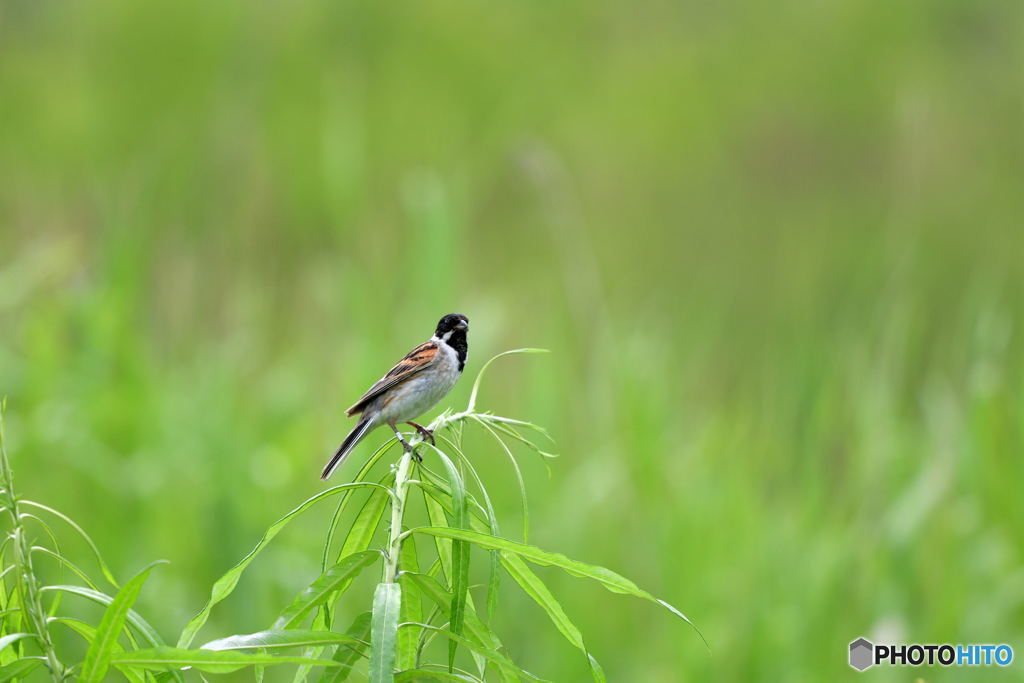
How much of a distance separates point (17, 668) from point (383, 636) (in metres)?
0.44

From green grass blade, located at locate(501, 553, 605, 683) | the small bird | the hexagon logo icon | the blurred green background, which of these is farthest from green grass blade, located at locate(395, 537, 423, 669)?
the hexagon logo icon

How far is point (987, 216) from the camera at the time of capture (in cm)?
1212

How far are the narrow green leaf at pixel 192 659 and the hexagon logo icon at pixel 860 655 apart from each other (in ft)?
11.9

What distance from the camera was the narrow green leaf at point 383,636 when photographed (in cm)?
129

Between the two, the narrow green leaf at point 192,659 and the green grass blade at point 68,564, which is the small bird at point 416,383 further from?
the narrow green leaf at point 192,659

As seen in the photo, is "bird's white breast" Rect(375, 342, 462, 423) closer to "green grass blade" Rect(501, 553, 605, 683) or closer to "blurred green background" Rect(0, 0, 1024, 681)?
"blurred green background" Rect(0, 0, 1024, 681)

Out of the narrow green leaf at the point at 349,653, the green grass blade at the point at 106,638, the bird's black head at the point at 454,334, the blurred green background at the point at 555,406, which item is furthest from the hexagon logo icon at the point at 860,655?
the green grass blade at the point at 106,638

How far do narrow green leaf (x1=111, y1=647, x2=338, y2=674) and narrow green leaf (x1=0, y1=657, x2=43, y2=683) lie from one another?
0.11 m

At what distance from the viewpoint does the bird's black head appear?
125 inches

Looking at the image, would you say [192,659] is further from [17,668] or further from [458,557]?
[458,557]

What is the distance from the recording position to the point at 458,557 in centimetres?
156

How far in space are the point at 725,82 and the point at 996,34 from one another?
372 cm

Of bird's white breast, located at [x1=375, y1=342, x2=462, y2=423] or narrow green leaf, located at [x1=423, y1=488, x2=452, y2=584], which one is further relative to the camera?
bird's white breast, located at [x1=375, y1=342, x2=462, y2=423]

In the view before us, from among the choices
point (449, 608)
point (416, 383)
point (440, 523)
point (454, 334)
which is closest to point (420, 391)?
point (416, 383)
